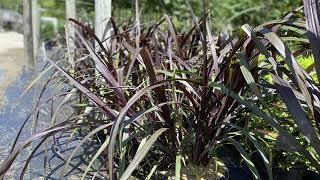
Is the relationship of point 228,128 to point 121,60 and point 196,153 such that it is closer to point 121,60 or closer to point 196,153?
point 196,153

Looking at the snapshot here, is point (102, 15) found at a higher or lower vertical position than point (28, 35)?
higher

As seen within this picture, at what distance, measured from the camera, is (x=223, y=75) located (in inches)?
75.0

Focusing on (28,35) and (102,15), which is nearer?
(102,15)

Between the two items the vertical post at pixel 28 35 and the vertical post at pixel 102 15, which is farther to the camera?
the vertical post at pixel 28 35

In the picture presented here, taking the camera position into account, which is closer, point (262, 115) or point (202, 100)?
point (262, 115)

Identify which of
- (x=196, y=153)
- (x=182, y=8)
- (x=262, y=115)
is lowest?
(x=196, y=153)

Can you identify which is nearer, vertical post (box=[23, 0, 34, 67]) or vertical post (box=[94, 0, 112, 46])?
vertical post (box=[94, 0, 112, 46])

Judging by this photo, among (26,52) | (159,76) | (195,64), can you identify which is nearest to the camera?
(159,76)

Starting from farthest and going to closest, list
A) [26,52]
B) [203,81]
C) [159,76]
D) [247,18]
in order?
[247,18] → [26,52] → [159,76] → [203,81]

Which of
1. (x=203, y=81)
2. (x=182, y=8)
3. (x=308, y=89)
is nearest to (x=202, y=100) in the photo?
(x=203, y=81)

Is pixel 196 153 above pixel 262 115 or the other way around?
the other way around

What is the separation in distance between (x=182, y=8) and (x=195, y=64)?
8.87 metres

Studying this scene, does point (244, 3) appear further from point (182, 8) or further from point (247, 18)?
point (182, 8)

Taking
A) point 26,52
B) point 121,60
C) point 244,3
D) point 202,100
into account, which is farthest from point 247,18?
point 202,100
